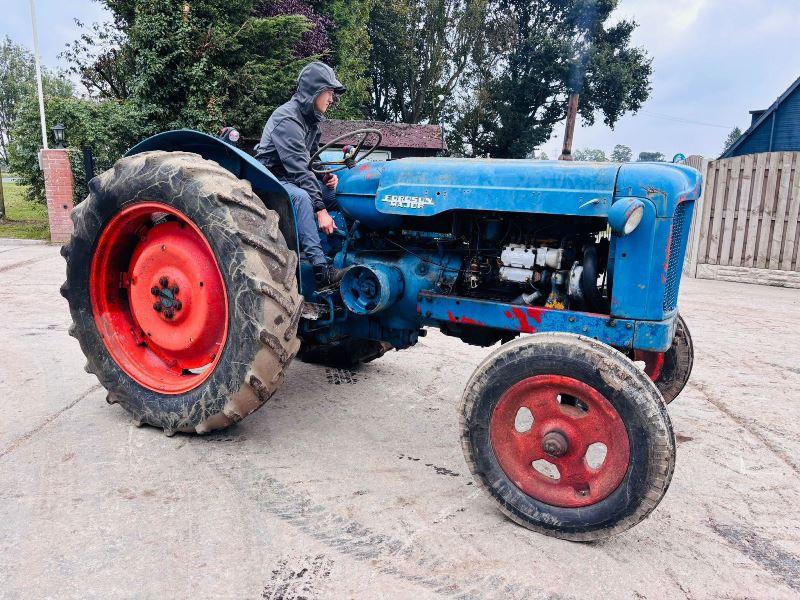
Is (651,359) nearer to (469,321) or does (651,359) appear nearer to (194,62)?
(469,321)

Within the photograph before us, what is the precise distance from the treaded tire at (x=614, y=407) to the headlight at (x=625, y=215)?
50 cm

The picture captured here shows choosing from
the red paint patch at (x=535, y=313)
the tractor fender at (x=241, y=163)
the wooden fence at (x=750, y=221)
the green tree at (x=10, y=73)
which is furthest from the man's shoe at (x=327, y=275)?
the green tree at (x=10, y=73)

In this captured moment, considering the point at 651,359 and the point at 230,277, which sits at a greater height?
the point at 230,277

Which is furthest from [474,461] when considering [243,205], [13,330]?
[13,330]

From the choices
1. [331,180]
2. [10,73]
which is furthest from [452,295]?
[10,73]

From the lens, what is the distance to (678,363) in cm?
348

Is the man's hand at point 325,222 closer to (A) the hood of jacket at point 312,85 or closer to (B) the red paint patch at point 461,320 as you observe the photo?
(A) the hood of jacket at point 312,85

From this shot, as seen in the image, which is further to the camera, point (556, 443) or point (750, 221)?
point (750, 221)

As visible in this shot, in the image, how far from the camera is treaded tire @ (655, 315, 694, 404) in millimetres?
3473

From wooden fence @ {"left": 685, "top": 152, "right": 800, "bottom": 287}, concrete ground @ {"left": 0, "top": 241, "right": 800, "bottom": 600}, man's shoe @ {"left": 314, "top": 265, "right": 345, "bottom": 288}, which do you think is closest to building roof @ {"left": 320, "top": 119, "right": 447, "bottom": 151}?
wooden fence @ {"left": 685, "top": 152, "right": 800, "bottom": 287}

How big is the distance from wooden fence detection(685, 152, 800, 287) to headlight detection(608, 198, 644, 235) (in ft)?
25.3

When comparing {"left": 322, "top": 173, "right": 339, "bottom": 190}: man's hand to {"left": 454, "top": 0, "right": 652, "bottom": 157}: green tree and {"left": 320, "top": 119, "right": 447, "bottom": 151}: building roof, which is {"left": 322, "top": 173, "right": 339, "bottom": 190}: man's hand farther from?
{"left": 454, "top": 0, "right": 652, "bottom": 157}: green tree

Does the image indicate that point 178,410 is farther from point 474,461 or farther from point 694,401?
point 694,401

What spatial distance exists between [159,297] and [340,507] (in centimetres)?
154
